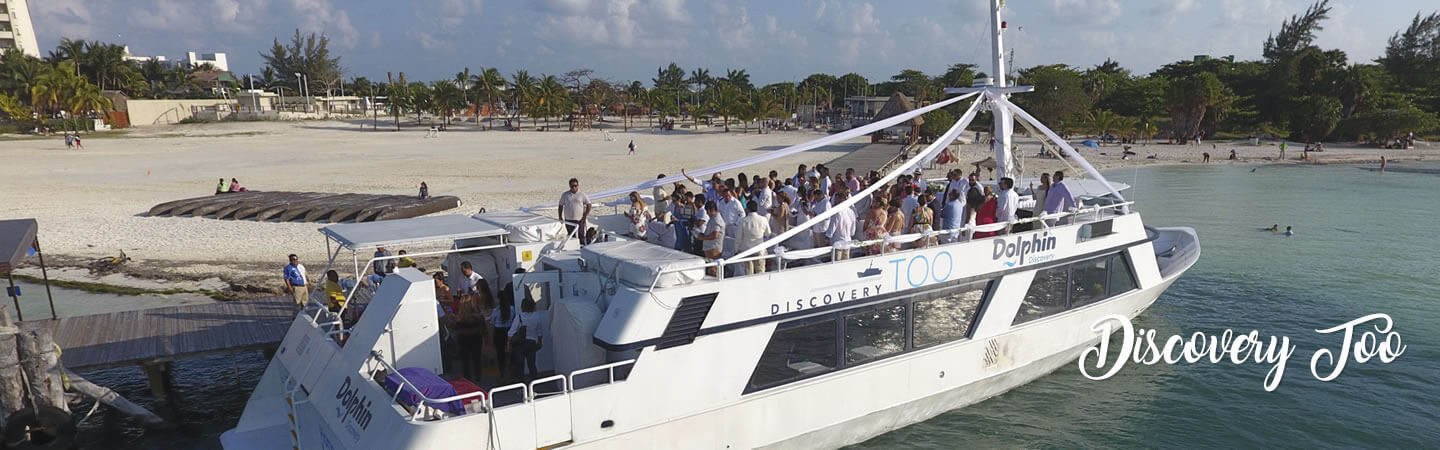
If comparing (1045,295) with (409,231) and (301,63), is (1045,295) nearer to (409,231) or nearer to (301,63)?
(409,231)

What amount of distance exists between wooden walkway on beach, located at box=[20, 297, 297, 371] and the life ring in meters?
0.60

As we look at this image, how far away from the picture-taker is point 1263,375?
437 inches

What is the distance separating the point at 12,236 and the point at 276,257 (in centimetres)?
735

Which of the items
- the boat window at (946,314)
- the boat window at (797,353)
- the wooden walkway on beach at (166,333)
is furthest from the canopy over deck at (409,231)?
the boat window at (946,314)

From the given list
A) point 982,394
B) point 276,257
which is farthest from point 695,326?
point 276,257

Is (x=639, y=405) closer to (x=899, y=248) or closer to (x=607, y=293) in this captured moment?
(x=607, y=293)

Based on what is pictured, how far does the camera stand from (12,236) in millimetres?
11016

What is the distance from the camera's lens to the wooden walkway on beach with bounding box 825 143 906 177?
112 feet

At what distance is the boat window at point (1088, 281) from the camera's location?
9.86 meters

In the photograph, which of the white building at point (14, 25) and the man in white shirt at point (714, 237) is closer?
the man in white shirt at point (714, 237)

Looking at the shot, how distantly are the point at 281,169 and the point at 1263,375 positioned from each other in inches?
1592

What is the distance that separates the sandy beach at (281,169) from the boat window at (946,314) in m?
13.6

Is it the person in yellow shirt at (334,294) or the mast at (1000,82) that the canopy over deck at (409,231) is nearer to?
the person in yellow shirt at (334,294)

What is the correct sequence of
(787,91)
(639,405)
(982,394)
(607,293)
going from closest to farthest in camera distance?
1. (639,405)
2. (607,293)
3. (982,394)
4. (787,91)
